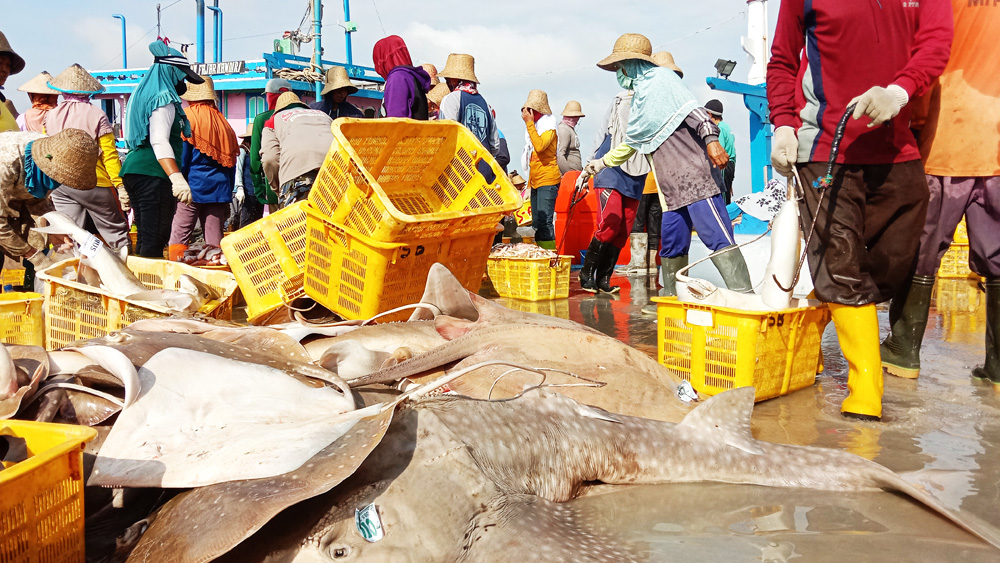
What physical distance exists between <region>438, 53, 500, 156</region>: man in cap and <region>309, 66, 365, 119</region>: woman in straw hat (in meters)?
1.06

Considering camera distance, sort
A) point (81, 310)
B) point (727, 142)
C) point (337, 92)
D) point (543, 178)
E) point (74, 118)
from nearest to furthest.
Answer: point (81, 310)
point (74, 118)
point (337, 92)
point (727, 142)
point (543, 178)

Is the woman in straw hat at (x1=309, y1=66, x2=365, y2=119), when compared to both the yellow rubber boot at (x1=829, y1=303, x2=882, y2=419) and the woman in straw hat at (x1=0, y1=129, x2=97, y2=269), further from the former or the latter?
the yellow rubber boot at (x1=829, y1=303, x2=882, y2=419)

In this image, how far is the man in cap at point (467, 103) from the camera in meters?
7.96

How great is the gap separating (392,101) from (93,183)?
2.61 meters

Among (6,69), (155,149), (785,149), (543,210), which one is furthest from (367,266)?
(543,210)

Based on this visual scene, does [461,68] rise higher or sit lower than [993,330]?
higher

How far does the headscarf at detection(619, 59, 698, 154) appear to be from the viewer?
5805 mm

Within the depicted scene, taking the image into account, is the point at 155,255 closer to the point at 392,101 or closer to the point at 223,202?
the point at 223,202

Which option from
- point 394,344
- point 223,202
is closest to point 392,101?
point 223,202

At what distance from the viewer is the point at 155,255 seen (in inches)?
261

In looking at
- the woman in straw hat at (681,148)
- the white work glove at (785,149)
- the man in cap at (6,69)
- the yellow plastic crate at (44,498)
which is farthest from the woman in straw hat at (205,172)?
the yellow plastic crate at (44,498)

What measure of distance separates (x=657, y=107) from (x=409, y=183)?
83.0 inches

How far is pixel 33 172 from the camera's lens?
5543 millimetres

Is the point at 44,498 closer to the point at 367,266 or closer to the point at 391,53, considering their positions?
the point at 367,266
